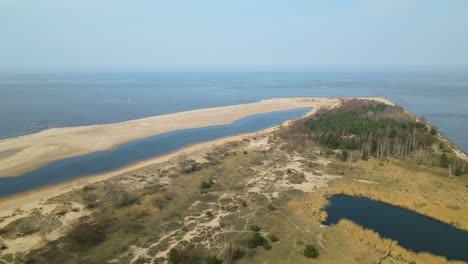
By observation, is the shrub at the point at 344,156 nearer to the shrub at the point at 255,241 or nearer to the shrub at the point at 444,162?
the shrub at the point at 444,162

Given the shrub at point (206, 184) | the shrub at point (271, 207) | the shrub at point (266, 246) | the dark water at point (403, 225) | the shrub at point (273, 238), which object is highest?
the shrub at point (206, 184)

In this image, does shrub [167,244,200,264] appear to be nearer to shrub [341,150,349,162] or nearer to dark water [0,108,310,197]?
dark water [0,108,310,197]

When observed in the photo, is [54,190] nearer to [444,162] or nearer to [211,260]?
[211,260]

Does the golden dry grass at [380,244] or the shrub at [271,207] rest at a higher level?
the shrub at [271,207]

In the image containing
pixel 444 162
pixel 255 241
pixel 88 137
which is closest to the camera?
pixel 255 241

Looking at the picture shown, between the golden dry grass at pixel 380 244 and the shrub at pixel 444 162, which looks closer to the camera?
the golden dry grass at pixel 380 244

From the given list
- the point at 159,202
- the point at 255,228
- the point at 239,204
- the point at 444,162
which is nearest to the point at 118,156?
the point at 159,202

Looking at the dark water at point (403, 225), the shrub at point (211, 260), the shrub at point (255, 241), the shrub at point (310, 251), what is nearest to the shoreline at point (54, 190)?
the shrub at point (211, 260)
